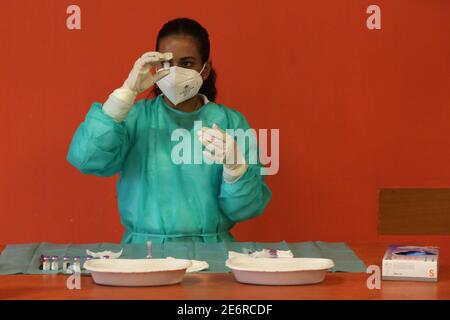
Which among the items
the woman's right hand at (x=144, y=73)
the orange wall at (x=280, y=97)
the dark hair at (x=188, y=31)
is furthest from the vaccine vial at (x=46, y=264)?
the orange wall at (x=280, y=97)

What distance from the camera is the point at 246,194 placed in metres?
2.84

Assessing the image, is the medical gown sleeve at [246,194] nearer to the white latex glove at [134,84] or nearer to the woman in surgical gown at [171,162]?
the woman in surgical gown at [171,162]

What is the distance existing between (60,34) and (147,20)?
0.32m

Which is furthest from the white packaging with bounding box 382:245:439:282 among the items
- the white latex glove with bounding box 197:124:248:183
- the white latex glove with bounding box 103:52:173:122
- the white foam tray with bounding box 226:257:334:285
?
the white latex glove with bounding box 103:52:173:122

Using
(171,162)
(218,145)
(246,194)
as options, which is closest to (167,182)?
(171,162)

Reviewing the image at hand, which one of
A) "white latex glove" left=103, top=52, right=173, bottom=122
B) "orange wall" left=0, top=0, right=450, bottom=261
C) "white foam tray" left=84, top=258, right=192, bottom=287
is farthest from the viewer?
"orange wall" left=0, top=0, right=450, bottom=261

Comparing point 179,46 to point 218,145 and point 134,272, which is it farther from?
point 134,272

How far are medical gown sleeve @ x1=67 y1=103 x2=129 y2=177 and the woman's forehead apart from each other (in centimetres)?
26

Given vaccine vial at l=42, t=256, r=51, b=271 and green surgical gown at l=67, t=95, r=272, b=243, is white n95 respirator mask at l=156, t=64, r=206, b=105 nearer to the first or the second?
green surgical gown at l=67, t=95, r=272, b=243

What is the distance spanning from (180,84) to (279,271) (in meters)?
0.95

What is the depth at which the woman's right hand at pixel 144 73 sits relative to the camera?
2801 millimetres

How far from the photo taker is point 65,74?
11.8 ft

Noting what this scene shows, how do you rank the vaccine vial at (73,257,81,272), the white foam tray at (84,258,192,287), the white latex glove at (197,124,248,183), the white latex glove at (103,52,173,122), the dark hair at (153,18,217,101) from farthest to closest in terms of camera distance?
the dark hair at (153,18,217,101) → the white latex glove at (103,52,173,122) → the white latex glove at (197,124,248,183) → the vaccine vial at (73,257,81,272) → the white foam tray at (84,258,192,287)

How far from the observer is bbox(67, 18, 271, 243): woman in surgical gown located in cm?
284
